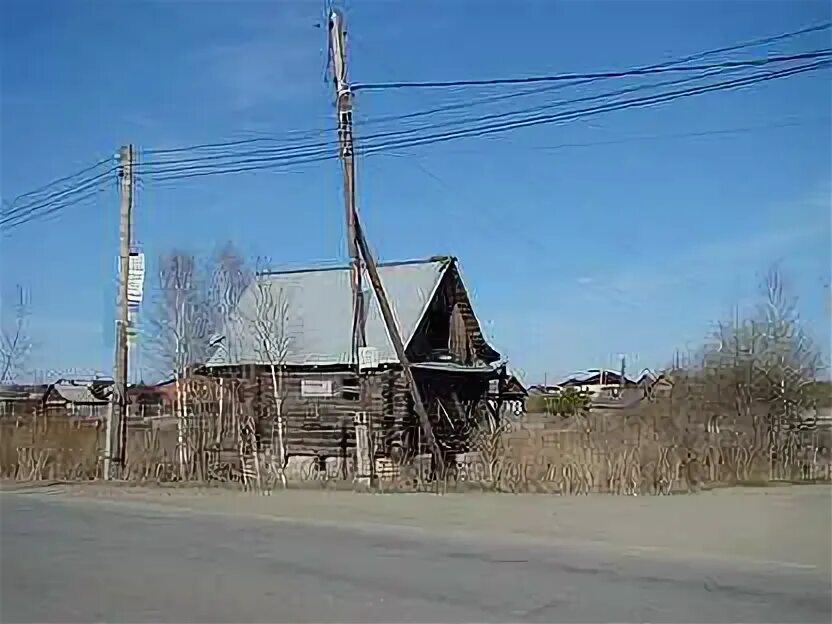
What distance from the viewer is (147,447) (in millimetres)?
27109

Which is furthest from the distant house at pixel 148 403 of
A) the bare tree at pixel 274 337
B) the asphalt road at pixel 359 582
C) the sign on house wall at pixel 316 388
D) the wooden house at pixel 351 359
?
the asphalt road at pixel 359 582

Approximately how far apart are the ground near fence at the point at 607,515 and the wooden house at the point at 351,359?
198 inches

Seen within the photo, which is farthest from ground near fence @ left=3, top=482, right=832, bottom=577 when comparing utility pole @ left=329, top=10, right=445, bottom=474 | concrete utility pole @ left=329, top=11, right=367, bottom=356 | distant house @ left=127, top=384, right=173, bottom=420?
distant house @ left=127, top=384, right=173, bottom=420

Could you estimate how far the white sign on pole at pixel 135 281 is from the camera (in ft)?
84.9

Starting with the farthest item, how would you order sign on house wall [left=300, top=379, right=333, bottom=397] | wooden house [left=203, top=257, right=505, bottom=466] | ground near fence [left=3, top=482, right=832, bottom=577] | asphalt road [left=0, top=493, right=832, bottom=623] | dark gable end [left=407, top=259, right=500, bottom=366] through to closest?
dark gable end [left=407, top=259, right=500, bottom=366], sign on house wall [left=300, top=379, right=333, bottom=397], wooden house [left=203, top=257, right=505, bottom=466], ground near fence [left=3, top=482, right=832, bottom=577], asphalt road [left=0, top=493, right=832, bottom=623]

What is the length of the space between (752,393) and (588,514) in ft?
30.0

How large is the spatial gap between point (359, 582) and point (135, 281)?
16.4 metres

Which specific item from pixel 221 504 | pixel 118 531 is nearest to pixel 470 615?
pixel 118 531

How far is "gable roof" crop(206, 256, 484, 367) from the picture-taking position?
1257 inches

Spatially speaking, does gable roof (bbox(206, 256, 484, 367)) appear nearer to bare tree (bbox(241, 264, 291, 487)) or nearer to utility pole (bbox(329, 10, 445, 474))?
bare tree (bbox(241, 264, 291, 487))

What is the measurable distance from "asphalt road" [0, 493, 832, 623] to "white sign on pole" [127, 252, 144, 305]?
10.8 m

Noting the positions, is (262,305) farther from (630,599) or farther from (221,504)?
(630,599)

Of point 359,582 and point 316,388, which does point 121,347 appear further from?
point 359,582

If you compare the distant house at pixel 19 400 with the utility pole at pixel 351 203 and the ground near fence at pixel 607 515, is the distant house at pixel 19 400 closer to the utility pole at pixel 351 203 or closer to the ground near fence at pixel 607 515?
the ground near fence at pixel 607 515
